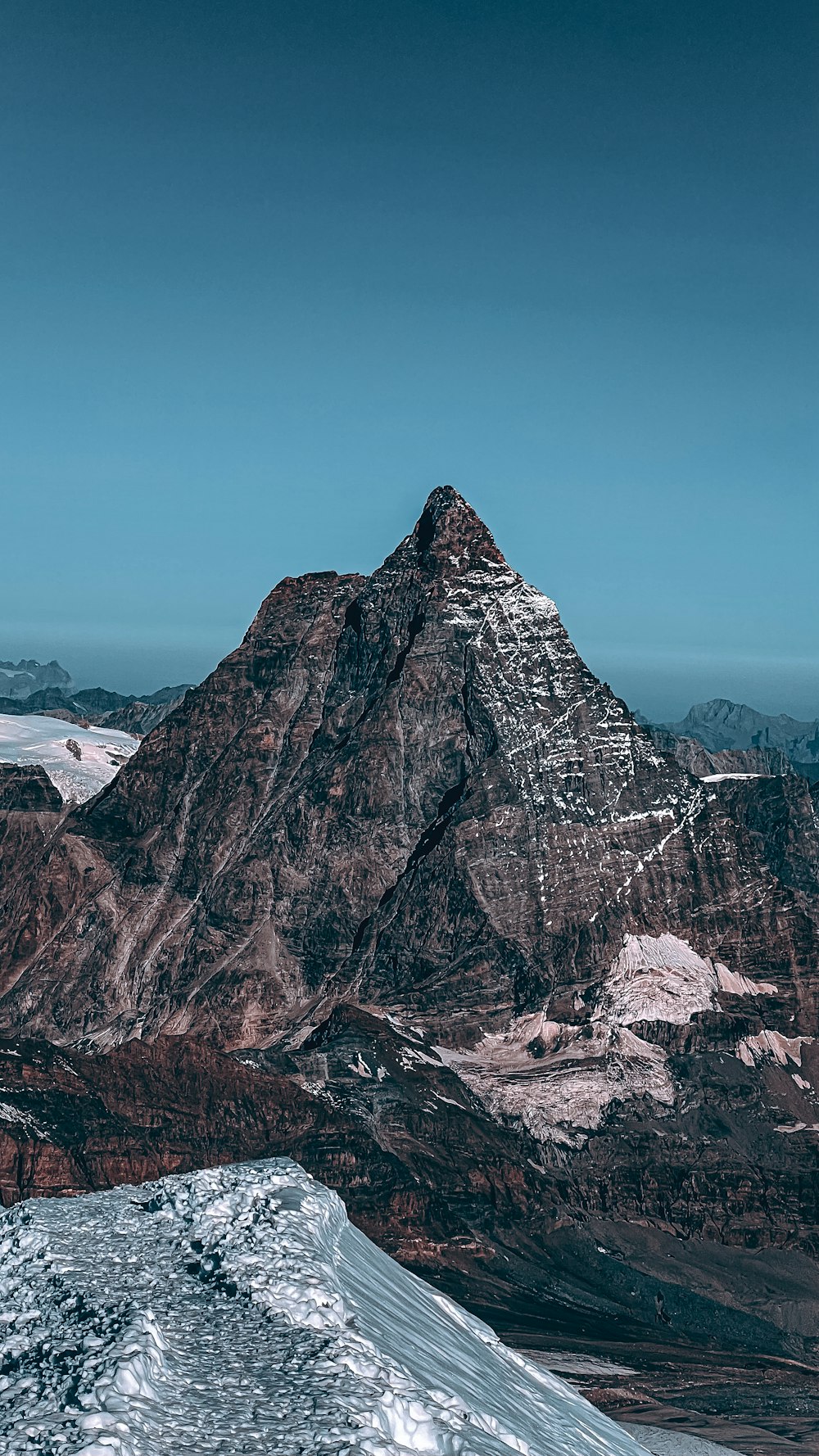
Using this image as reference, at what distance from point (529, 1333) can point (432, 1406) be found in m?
140

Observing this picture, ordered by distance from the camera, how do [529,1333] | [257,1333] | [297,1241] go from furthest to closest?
1. [529,1333]
2. [297,1241]
3. [257,1333]

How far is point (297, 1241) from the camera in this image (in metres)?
59.9

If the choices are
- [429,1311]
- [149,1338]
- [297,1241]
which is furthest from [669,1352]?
[149,1338]

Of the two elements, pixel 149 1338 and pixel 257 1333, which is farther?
Result: pixel 257 1333

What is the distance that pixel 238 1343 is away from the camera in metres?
50.9

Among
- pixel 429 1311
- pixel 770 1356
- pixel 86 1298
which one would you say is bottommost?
pixel 770 1356

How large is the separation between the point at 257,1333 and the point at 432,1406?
7.54m

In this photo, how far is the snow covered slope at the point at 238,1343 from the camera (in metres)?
44.1

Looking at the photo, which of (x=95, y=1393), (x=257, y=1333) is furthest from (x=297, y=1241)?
(x=95, y=1393)

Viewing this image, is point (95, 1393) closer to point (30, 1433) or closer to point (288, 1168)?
point (30, 1433)

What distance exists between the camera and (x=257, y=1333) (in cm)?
5184

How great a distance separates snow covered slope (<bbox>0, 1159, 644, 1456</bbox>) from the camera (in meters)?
44.1

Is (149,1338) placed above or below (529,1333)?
above

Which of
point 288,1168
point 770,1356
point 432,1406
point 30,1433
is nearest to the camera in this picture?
point 30,1433
